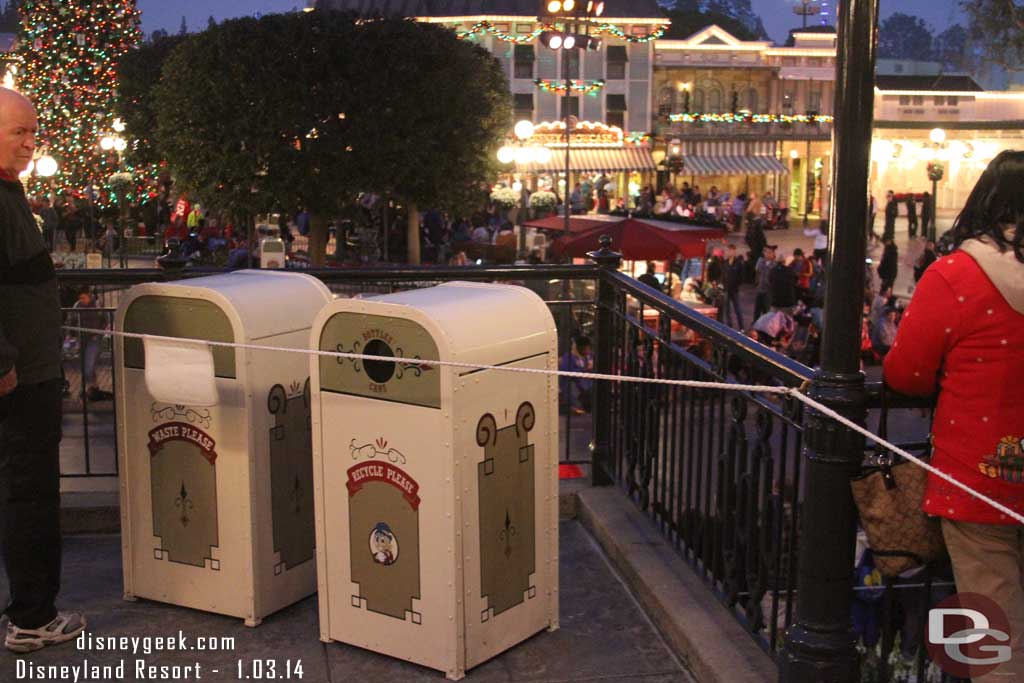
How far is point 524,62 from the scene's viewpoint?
216ft

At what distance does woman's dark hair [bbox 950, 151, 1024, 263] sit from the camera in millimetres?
2973

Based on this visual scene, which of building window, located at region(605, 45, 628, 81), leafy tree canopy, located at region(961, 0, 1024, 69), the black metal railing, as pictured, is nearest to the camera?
the black metal railing

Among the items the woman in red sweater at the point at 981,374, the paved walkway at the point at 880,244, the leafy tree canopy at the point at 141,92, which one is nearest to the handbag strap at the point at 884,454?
the woman in red sweater at the point at 981,374

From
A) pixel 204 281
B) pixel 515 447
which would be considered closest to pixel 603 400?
pixel 515 447

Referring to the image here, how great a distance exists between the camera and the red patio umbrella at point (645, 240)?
1655cm

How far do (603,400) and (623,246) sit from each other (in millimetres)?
10944

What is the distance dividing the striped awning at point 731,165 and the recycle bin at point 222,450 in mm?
61337

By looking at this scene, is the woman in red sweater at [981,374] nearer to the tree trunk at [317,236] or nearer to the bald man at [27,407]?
the bald man at [27,407]

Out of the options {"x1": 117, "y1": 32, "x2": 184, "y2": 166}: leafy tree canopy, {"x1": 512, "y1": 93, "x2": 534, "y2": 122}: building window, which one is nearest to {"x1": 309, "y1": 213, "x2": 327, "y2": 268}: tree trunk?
{"x1": 117, "y1": 32, "x2": 184, "y2": 166}: leafy tree canopy

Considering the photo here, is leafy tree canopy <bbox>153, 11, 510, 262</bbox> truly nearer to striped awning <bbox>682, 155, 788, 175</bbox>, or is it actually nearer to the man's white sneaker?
the man's white sneaker

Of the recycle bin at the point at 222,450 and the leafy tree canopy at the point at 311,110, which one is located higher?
the leafy tree canopy at the point at 311,110

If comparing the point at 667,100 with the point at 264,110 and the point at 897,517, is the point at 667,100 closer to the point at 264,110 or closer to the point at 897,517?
the point at 264,110

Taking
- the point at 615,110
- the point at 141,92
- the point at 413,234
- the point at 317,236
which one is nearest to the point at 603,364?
the point at 317,236

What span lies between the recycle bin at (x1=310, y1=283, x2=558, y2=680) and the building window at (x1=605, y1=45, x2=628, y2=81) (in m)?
65.4
